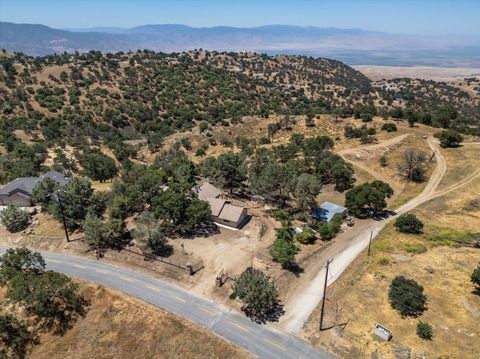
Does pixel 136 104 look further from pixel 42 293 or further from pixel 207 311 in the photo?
pixel 207 311

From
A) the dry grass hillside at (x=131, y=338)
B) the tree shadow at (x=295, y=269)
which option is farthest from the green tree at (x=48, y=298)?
the tree shadow at (x=295, y=269)

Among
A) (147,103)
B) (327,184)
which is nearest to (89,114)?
(147,103)

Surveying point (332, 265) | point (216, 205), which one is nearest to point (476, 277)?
point (332, 265)

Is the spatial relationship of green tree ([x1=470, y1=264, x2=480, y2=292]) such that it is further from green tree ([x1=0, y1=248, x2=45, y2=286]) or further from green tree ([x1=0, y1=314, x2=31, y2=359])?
green tree ([x1=0, y1=248, x2=45, y2=286])

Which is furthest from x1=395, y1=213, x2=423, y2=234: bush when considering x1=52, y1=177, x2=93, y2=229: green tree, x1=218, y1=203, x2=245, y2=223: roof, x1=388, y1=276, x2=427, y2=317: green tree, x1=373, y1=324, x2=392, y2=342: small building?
x1=52, y1=177, x2=93, y2=229: green tree

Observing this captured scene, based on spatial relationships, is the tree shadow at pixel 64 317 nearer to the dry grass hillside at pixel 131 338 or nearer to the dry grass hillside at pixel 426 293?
the dry grass hillside at pixel 131 338

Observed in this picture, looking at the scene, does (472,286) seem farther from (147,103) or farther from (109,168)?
(147,103)
